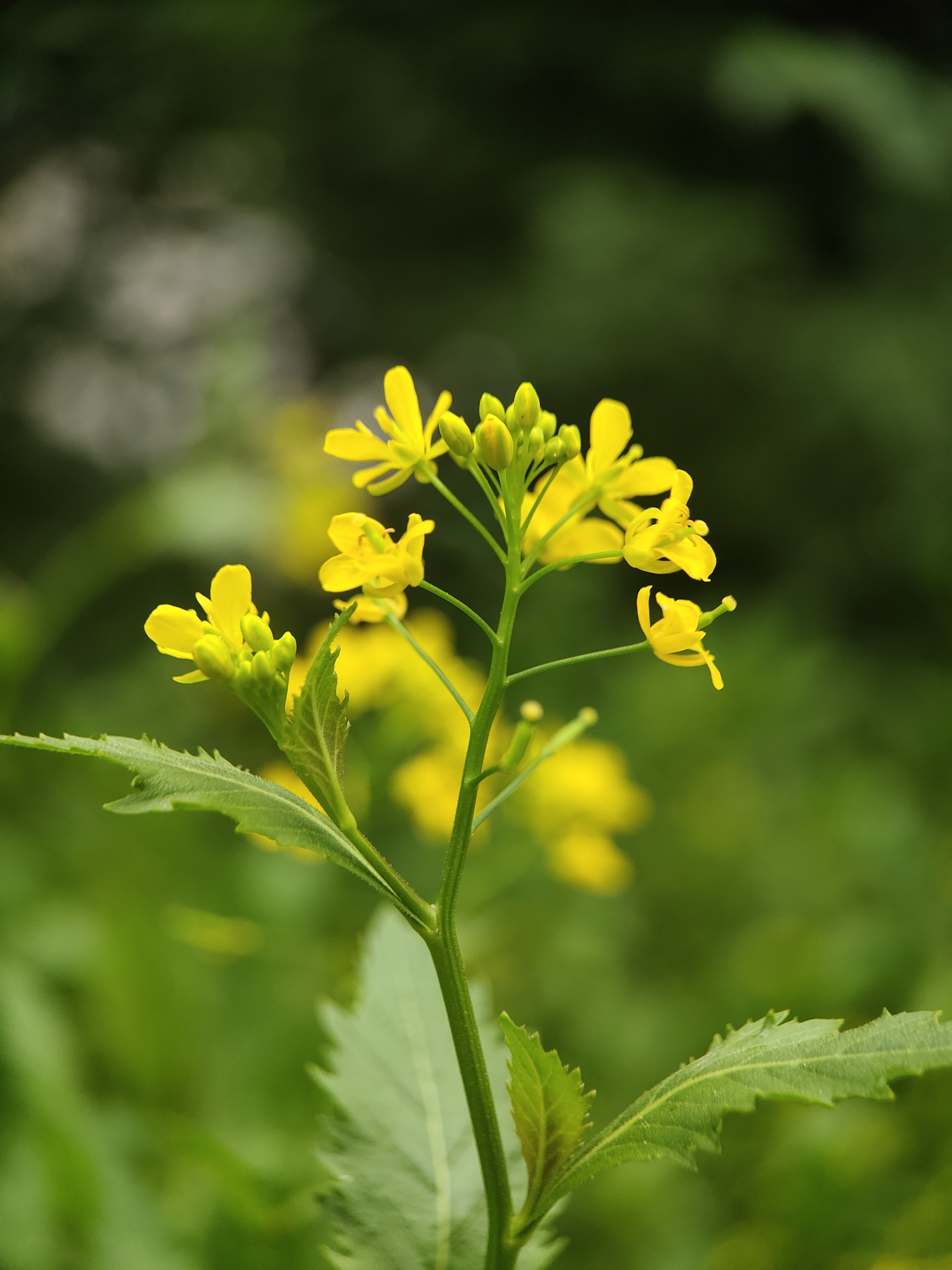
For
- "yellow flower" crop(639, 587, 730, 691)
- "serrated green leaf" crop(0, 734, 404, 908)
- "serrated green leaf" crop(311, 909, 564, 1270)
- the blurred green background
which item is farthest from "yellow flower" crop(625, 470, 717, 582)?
the blurred green background

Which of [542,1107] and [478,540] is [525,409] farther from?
[478,540]

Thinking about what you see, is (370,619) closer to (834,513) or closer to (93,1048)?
(93,1048)

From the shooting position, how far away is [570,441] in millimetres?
546

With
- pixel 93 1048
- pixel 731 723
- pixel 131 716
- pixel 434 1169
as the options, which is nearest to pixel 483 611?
pixel 731 723

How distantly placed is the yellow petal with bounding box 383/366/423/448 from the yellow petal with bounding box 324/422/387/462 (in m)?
0.02

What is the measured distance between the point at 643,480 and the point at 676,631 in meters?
0.12

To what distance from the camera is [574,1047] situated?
1430 millimetres

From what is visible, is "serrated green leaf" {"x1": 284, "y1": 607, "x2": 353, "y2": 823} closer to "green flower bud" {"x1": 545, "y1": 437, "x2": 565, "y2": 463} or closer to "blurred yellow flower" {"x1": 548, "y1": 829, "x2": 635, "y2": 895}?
"green flower bud" {"x1": 545, "y1": 437, "x2": 565, "y2": 463}

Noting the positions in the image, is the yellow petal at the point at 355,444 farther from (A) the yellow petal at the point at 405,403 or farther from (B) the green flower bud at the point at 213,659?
(B) the green flower bud at the point at 213,659

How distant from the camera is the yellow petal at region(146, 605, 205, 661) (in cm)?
50

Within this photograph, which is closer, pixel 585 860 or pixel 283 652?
pixel 283 652

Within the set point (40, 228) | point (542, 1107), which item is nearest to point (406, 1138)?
point (542, 1107)

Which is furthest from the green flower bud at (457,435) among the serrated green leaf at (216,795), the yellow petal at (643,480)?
the serrated green leaf at (216,795)

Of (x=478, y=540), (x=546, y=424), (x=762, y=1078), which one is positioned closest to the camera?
(x=762, y=1078)
